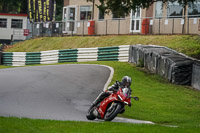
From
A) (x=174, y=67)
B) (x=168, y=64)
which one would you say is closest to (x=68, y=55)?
(x=168, y=64)

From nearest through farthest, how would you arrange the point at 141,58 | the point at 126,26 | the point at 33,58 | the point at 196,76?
the point at 196,76 < the point at 141,58 < the point at 33,58 < the point at 126,26

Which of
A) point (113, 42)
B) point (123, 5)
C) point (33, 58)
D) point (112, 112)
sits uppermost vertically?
point (123, 5)

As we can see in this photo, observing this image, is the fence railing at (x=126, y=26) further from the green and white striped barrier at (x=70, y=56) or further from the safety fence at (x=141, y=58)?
the safety fence at (x=141, y=58)

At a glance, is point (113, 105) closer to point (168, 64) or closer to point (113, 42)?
point (168, 64)

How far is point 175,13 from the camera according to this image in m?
37.7

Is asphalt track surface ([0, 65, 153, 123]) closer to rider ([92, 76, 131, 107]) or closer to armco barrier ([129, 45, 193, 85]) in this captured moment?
rider ([92, 76, 131, 107])

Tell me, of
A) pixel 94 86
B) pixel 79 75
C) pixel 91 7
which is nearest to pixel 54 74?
pixel 79 75

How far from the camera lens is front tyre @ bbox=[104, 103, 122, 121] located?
1209 centimetres

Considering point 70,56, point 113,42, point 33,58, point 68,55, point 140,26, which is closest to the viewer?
point 70,56

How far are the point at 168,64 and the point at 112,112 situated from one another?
11.7m

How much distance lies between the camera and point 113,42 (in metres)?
38.5

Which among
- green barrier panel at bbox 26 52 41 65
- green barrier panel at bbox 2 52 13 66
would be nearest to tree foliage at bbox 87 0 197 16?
green barrier panel at bbox 26 52 41 65

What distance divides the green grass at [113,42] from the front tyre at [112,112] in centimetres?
1699

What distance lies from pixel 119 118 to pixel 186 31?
70.3ft
